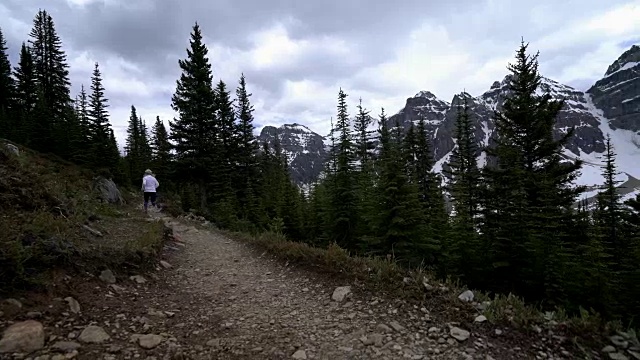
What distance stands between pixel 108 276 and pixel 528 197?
1803cm

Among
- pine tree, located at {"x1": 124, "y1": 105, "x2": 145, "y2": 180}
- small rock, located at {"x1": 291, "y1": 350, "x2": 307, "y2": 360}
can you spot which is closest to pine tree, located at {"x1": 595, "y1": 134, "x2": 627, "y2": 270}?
small rock, located at {"x1": 291, "y1": 350, "x2": 307, "y2": 360}

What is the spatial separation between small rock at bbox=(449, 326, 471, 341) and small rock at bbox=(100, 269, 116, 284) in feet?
17.2

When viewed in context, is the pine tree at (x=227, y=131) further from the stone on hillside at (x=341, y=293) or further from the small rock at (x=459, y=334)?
the small rock at (x=459, y=334)

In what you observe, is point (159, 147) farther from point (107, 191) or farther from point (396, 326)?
point (396, 326)

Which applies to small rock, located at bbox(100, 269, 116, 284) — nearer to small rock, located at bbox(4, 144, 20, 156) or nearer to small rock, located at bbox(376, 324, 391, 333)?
small rock, located at bbox(376, 324, 391, 333)

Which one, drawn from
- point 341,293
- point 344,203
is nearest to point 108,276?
point 341,293

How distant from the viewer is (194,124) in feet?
82.0

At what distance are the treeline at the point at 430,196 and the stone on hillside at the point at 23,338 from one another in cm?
917

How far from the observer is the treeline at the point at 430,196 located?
12.3 meters

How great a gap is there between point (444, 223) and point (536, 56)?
12773 mm

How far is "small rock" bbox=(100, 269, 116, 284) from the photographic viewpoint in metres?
5.39

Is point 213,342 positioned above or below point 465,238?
above

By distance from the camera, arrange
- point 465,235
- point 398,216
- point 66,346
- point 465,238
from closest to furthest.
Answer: point 66,346, point 398,216, point 465,235, point 465,238

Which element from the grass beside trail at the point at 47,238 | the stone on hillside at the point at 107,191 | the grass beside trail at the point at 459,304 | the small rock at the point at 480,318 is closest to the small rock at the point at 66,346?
the grass beside trail at the point at 47,238
